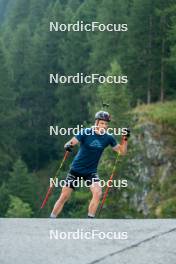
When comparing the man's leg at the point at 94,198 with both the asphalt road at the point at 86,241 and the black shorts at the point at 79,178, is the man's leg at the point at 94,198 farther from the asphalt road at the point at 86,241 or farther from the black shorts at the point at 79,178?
the asphalt road at the point at 86,241

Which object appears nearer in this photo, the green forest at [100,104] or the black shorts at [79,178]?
the black shorts at [79,178]

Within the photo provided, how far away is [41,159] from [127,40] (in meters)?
23.7

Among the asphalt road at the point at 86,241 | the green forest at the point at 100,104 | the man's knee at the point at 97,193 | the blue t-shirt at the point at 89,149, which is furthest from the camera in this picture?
the green forest at the point at 100,104

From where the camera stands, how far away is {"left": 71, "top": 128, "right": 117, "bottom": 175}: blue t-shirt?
8055 mm

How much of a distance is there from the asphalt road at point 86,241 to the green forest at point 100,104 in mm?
23904

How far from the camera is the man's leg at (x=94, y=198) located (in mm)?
8133

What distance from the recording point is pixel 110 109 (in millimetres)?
37031

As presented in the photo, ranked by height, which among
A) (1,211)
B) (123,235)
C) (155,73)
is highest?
(155,73)

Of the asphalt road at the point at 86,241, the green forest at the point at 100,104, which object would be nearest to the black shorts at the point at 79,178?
the asphalt road at the point at 86,241

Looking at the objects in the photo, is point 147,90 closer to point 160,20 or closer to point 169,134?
point 160,20

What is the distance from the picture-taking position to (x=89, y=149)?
814cm

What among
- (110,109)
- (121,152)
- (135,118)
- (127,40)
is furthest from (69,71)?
(121,152)

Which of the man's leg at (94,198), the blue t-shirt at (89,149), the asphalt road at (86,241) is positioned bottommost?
the asphalt road at (86,241)

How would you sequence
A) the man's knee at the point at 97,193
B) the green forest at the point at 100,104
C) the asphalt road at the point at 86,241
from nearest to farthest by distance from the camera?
1. the asphalt road at the point at 86,241
2. the man's knee at the point at 97,193
3. the green forest at the point at 100,104
